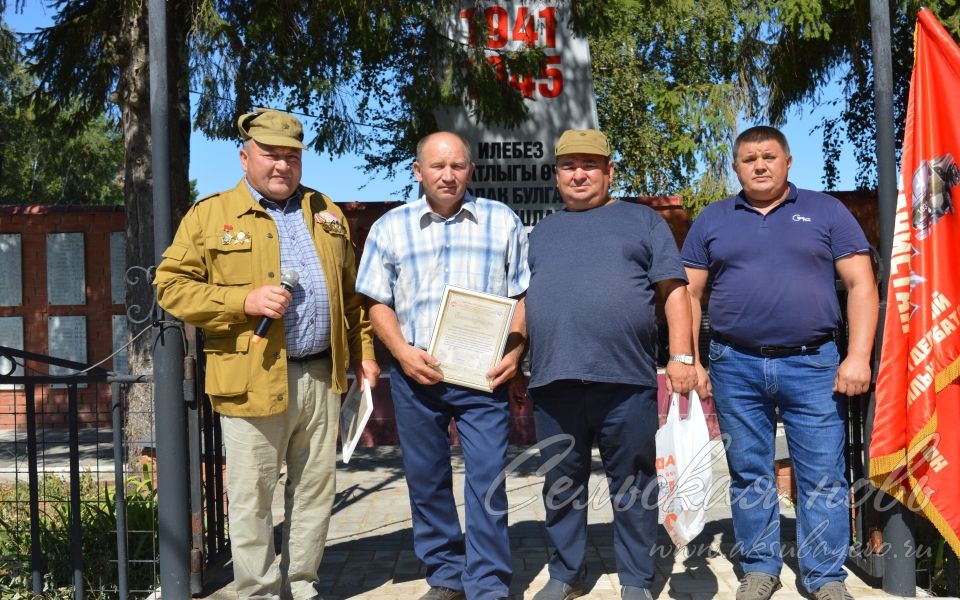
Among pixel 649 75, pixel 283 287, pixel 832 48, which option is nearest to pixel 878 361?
pixel 283 287

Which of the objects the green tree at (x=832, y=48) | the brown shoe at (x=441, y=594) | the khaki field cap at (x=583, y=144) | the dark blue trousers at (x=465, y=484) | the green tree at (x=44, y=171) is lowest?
the brown shoe at (x=441, y=594)

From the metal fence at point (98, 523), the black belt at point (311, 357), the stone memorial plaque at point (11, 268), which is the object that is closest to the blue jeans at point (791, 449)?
the black belt at point (311, 357)

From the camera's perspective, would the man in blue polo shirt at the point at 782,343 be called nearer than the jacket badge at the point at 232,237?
No

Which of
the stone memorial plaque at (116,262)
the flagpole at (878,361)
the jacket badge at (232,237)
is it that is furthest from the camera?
the stone memorial plaque at (116,262)

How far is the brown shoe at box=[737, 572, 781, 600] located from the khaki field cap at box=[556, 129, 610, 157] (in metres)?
2.04

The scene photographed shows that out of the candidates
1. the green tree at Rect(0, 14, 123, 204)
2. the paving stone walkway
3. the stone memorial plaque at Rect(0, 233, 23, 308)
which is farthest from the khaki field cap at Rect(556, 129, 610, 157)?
the green tree at Rect(0, 14, 123, 204)

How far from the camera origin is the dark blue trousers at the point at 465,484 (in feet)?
13.5

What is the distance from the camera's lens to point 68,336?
37.3ft

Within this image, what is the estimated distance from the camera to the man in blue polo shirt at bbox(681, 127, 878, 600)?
4070 millimetres

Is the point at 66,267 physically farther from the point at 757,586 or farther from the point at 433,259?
the point at 757,586

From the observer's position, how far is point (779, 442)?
6395 mm

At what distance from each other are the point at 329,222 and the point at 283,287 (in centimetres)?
49

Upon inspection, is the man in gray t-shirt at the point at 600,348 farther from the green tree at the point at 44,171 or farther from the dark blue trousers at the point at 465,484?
the green tree at the point at 44,171

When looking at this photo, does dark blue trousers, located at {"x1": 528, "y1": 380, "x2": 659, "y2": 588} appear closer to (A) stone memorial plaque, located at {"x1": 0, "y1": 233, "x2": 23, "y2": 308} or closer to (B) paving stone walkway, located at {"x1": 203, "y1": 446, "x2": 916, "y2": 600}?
(B) paving stone walkway, located at {"x1": 203, "y1": 446, "x2": 916, "y2": 600}
